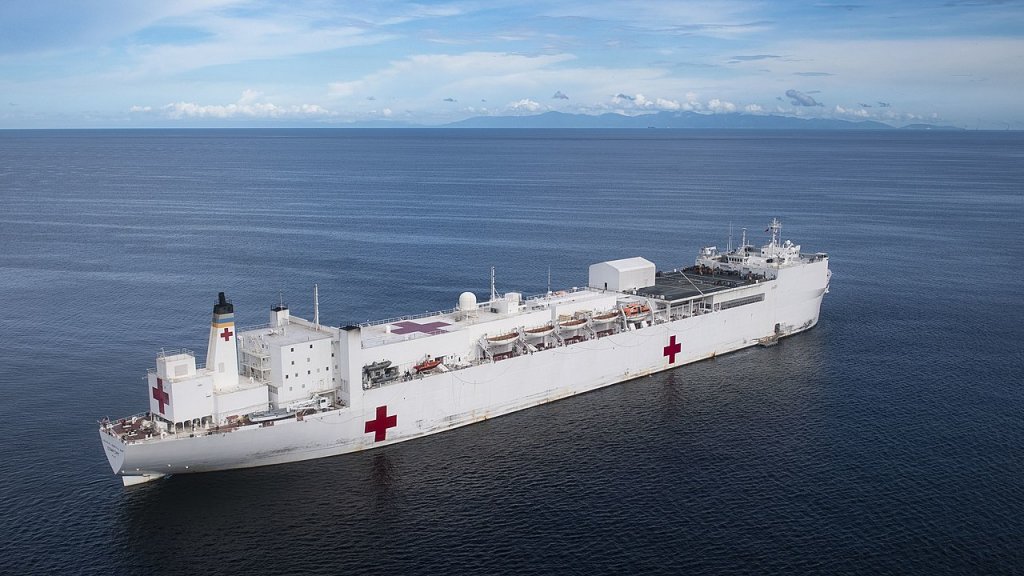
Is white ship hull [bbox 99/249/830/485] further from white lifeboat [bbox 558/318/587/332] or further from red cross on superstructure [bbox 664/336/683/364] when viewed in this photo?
white lifeboat [bbox 558/318/587/332]

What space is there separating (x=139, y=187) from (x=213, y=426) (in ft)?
298

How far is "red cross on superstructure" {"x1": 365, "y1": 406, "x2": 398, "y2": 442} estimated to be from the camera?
2942cm

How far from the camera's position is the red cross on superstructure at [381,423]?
96.5 ft

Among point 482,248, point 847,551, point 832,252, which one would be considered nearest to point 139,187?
point 482,248

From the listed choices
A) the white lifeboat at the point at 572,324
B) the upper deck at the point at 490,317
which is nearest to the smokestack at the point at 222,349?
the upper deck at the point at 490,317

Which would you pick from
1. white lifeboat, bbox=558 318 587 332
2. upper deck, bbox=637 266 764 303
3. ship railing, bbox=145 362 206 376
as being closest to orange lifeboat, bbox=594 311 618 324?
white lifeboat, bbox=558 318 587 332

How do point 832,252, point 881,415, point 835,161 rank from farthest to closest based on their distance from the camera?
point 835,161 < point 832,252 < point 881,415

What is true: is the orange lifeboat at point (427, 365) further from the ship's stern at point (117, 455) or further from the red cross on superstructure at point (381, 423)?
the ship's stern at point (117, 455)

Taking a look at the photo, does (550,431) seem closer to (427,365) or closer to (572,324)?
(427,365)

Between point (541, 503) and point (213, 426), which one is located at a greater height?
point (213, 426)

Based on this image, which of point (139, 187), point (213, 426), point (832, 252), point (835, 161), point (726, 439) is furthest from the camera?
point (835, 161)

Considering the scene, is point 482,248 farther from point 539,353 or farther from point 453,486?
point 453,486

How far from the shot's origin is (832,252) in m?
64.0

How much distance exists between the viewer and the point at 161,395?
2717 centimetres
